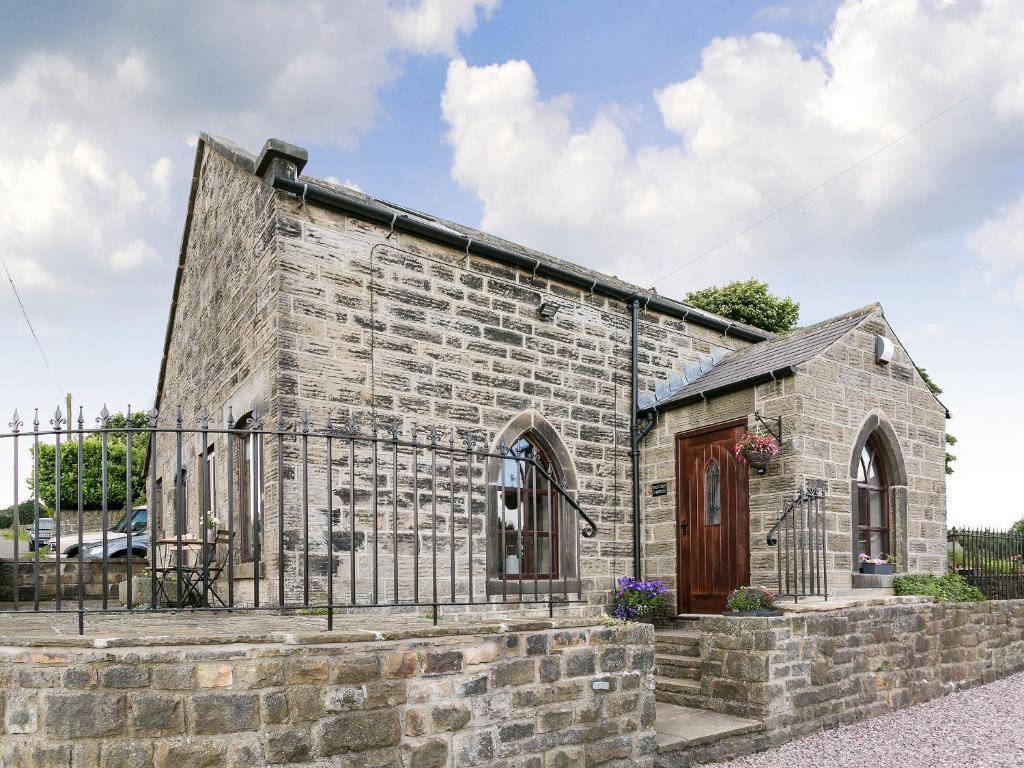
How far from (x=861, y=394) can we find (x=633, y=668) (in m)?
5.30

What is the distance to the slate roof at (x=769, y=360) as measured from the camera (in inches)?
373

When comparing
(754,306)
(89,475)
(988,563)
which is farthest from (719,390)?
(89,475)

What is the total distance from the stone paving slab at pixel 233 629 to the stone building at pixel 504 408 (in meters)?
1.77

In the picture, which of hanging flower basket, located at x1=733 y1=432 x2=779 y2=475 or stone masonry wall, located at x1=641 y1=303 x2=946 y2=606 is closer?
hanging flower basket, located at x1=733 y1=432 x2=779 y2=475

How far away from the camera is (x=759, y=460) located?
9047mm

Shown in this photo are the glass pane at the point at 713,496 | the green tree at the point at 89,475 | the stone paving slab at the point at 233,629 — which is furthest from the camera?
the green tree at the point at 89,475

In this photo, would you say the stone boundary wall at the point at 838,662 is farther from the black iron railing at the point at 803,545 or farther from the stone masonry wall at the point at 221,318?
the stone masonry wall at the point at 221,318

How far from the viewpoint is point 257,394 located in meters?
8.64

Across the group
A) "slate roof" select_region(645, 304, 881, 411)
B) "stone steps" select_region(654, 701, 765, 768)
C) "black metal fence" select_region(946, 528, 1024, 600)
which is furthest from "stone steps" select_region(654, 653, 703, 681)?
"black metal fence" select_region(946, 528, 1024, 600)

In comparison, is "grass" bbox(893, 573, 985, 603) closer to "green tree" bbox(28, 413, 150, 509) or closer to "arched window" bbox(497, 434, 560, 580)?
"arched window" bbox(497, 434, 560, 580)

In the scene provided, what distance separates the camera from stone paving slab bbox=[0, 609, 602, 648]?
14.9ft

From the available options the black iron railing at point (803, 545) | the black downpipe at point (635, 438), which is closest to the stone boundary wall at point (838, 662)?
the black iron railing at point (803, 545)

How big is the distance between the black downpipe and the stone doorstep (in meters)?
3.01

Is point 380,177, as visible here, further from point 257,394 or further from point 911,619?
point 911,619
